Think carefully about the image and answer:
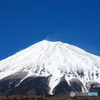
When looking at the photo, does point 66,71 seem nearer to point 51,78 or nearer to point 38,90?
point 51,78

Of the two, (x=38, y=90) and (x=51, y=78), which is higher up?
(x=51, y=78)

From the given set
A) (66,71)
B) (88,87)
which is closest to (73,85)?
(88,87)

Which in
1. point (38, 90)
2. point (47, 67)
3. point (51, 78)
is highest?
point (47, 67)

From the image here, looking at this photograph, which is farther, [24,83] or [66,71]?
[66,71]

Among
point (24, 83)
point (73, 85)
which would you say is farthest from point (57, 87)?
point (24, 83)

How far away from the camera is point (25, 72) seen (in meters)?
184

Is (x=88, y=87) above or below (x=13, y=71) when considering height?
below

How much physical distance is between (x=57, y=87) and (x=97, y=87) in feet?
107

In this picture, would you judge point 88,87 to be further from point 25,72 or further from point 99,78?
point 25,72

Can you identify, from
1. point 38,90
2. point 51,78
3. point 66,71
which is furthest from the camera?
point 66,71

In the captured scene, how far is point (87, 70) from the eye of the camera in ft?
640

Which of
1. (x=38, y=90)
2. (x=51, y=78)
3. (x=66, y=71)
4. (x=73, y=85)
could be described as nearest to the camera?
(x=38, y=90)

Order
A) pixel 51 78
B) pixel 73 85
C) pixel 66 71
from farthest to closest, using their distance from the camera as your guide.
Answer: pixel 66 71, pixel 51 78, pixel 73 85

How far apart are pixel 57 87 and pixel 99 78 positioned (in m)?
46.4
